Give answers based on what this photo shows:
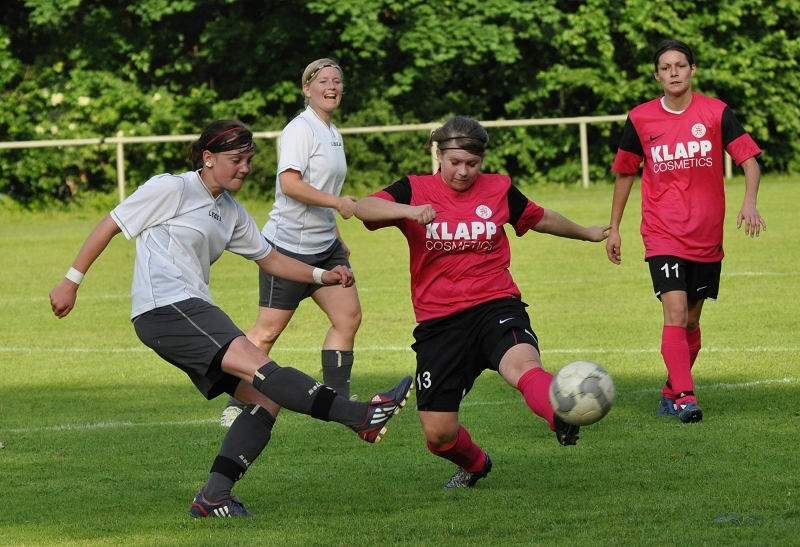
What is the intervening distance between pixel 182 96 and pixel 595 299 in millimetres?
17750

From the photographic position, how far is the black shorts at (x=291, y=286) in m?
8.06

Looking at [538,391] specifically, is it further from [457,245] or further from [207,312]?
[207,312]

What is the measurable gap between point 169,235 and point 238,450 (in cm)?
96

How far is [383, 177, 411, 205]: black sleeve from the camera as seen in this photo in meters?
6.09

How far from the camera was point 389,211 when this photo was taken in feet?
19.0

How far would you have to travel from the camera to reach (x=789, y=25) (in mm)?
29312

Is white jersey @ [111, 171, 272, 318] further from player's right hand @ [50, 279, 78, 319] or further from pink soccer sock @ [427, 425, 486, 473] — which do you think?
pink soccer sock @ [427, 425, 486, 473]

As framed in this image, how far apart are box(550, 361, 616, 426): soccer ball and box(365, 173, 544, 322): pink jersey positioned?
81cm

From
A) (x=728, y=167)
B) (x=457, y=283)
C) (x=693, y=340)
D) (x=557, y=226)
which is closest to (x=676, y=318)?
(x=693, y=340)

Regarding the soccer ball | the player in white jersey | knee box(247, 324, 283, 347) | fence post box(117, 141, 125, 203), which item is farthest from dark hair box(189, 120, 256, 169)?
fence post box(117, 141, 125, 203)

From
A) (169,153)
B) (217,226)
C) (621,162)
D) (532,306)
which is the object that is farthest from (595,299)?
(169,153)

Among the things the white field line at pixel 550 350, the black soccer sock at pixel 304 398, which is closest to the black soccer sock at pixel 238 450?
the black soccer sock at pixel 304 398

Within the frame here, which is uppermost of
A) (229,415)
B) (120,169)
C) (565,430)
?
(565,430)

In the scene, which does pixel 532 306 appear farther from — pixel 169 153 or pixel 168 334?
pixel 169 153
